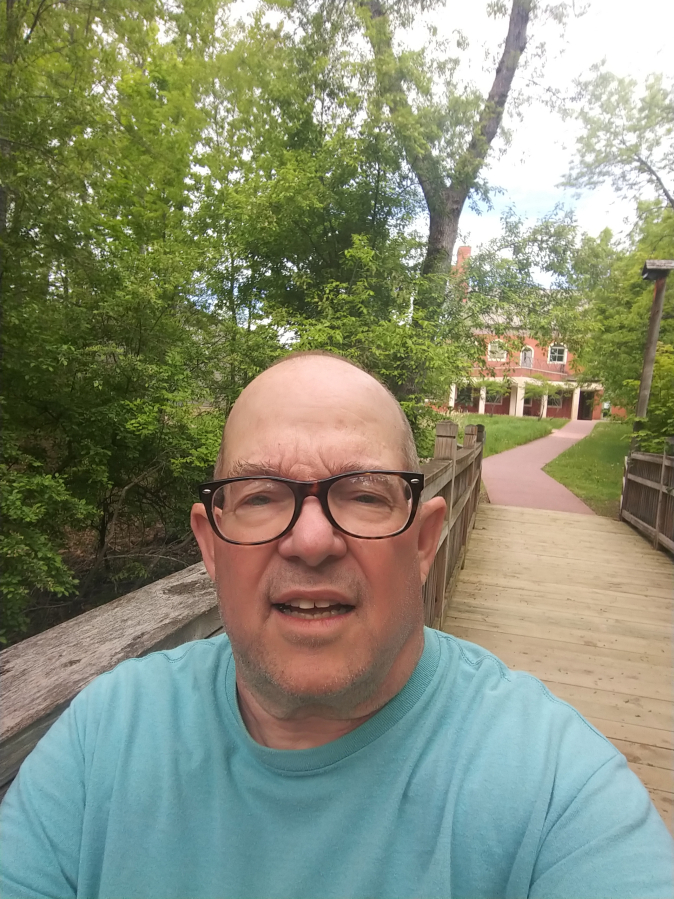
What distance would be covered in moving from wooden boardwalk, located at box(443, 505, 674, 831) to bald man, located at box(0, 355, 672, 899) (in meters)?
1.70

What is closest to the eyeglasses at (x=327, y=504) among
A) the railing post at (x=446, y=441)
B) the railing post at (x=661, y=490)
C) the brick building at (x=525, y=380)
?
the railing post at (x=446, y=441)

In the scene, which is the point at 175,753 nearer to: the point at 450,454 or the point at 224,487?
the point at 224,487

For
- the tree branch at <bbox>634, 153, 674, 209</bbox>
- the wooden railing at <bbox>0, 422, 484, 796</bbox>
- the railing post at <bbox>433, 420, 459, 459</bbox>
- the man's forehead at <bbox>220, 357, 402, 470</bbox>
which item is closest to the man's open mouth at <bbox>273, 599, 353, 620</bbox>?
the man's forehead at <bbox>220, 357, 402, 470</bbox>

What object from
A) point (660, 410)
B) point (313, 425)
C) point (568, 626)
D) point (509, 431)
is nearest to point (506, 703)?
point (313, 425)

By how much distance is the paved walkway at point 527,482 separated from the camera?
8406mm

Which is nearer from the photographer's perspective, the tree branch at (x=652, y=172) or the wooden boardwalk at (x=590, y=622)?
the wooden boardwalk at (x=590, y=622)

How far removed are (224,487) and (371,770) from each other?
1.59 feet

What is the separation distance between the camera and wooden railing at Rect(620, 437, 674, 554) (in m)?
5.61

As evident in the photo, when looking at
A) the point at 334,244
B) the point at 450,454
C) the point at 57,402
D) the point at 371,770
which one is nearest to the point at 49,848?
the point at 371,770

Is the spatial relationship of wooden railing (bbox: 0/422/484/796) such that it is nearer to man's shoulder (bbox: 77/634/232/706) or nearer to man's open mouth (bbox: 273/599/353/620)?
man's shoulder (bbox: 77/634/232/706)

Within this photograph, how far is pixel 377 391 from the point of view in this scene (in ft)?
3.00

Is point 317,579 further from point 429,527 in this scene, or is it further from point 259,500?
point 429,527

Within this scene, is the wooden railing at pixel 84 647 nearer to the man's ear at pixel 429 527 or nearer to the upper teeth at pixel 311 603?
the upper teeth at pixel 311 603

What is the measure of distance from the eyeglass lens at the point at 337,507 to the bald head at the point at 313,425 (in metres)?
0.03
